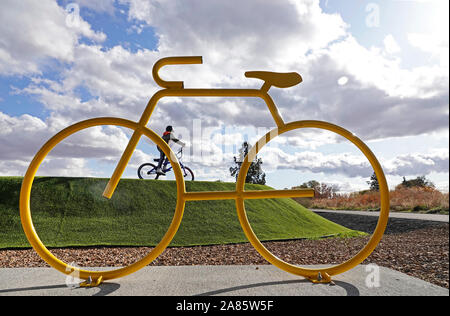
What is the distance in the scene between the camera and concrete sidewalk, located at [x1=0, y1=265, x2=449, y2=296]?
9.56 ft

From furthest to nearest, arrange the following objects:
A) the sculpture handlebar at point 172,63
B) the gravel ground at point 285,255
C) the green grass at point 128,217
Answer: the green grass at point 128,217 → the gravel ground at point 285,255 → the sculpture handlebar at point 172,63

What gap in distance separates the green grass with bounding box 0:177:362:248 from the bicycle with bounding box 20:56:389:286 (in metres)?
3.86

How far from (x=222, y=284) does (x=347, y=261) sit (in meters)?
1.26

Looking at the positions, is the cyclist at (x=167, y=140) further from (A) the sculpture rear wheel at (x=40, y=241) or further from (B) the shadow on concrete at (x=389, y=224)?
(B) the shadow on concrete at (x=389, y=224)

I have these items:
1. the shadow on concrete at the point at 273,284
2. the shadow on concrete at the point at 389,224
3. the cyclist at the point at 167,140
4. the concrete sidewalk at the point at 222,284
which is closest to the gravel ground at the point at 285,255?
the concrete sidewalk at the point at 222,284

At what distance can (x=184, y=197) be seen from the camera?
3.25 metres

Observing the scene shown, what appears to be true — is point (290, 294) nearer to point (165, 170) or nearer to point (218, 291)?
point (218, 291)

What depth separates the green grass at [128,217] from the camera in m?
7.19

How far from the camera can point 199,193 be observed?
321cm

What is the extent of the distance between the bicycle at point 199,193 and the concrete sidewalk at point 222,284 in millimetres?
166

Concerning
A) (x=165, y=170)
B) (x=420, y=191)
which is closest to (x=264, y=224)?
(x=165, y=170)

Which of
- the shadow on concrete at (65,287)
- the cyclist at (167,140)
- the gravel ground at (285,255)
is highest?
the cyclist at (167,140)

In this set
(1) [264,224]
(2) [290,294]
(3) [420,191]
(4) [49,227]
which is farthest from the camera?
(3) [420,191]

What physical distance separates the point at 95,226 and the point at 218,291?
18.1 ft
